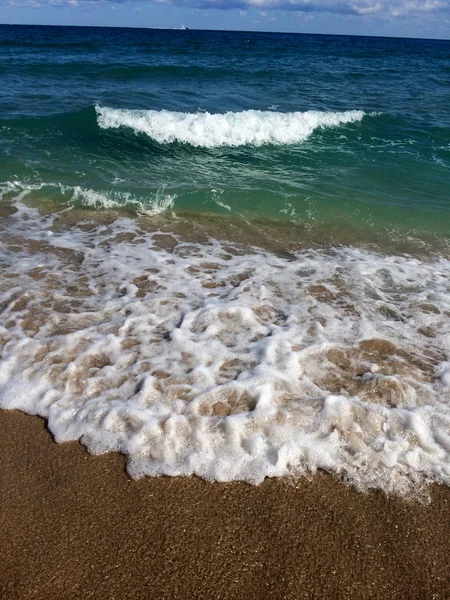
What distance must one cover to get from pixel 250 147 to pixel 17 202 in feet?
20.1

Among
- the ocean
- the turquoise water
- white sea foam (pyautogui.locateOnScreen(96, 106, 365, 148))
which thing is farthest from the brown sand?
white sea foam (pyautogui.locateOnScreen(96, 106, 365, 148))

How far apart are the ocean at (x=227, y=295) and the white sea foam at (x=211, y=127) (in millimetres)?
73

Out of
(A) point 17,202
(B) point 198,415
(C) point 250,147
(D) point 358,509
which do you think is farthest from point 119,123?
(D) point 358,509

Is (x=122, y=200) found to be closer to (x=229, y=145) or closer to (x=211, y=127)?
(x=229, y=145)

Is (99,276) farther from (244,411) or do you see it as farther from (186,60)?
(186,60)

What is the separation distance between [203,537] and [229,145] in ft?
34.7

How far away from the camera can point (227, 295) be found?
16.3 ft

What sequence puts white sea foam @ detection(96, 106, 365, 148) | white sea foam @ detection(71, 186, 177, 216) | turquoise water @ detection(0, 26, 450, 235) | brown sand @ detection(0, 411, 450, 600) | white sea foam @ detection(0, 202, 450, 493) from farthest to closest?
1. white sea foam @ detection(96, 106, 365, 148)
2. turquoise water @ detection(0, 26, 450, 235)
3. white sea foam @ detection(71, 186, 177, 216)
4. white sea foam @ detection(0, 202, 450, 493)
5. brown sand @ detection(0, 411, 450, 600)

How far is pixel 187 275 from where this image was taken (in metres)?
5.37

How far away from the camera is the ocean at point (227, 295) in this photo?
323 centimetres

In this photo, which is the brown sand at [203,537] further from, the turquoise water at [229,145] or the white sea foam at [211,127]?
the white sea foam at [211,127]

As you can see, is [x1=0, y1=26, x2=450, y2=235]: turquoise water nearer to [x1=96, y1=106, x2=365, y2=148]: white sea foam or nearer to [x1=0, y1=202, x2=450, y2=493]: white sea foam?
[x1=96, y1=106, x2=365, y2=148]: white sea foam

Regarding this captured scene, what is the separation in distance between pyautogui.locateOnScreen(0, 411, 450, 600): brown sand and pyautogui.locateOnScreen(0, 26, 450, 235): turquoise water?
5.10m

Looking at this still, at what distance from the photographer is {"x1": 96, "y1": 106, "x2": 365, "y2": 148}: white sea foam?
11961 mm
